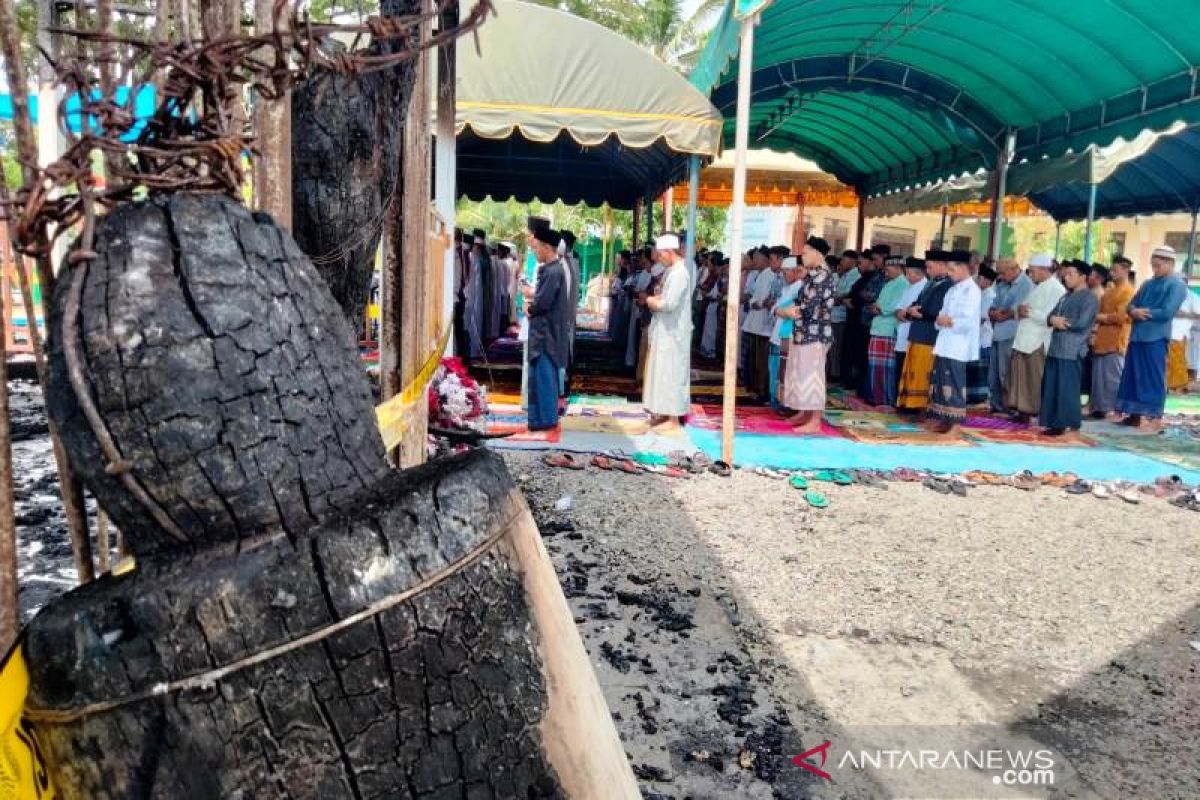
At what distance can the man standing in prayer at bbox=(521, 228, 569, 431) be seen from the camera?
7.62 m

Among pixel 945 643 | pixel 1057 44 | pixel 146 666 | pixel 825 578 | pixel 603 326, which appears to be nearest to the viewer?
pixel 146 666

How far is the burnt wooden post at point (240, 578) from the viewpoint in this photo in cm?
79

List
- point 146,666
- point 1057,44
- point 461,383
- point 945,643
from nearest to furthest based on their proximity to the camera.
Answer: point 146,666 → point 945,643 → point 461,383 → point 1057,44

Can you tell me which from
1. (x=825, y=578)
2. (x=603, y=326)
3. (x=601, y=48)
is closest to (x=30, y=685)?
(x=825, y=578)

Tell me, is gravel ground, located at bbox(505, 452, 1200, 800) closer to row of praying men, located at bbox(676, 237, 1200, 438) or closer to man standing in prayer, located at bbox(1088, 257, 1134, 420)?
row of praying men, located at bbox(676, 237, 1200, 438)

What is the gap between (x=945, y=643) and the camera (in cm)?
390

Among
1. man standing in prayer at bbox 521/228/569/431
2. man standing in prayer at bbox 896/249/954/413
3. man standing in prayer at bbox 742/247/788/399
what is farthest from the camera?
man standing in prayer at bbox 742/247/788/399

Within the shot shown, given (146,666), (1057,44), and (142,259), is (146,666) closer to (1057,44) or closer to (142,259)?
(142,259)

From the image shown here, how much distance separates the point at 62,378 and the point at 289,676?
0.33 m

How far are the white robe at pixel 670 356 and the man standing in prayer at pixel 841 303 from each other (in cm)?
383

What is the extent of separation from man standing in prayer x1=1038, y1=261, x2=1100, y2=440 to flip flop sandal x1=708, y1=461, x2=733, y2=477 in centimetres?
388

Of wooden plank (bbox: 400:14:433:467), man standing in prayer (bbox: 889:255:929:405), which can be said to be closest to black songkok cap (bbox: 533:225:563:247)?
man standing in prayer (bbox: 889:255:929:405)

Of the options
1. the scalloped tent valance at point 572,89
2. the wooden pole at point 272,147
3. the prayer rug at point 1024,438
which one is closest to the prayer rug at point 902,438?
the prayer rug at point 1024,438

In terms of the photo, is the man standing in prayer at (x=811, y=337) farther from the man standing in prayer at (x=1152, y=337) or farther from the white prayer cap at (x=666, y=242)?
the man standing in prayer at (x=1152, y=337)
